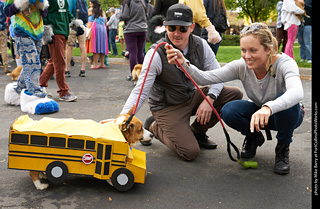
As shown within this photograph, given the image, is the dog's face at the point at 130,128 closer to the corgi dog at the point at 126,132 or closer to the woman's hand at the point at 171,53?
the corgi dog at the point at 126,132

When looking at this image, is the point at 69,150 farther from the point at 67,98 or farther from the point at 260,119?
the point at 67,98

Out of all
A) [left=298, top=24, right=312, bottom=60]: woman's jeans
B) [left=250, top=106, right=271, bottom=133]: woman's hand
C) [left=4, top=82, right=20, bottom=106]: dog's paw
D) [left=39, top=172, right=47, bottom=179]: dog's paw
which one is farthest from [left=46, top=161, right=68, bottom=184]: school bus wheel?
[left=298, top=24, right=312, bottom=60]: woman's jeans

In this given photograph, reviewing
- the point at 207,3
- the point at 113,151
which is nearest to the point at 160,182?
the point at 113,151

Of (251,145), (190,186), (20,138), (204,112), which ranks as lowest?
(190,186)

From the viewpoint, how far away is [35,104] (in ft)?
17.5

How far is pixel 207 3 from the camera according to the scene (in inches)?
241

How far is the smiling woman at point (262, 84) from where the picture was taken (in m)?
2.81

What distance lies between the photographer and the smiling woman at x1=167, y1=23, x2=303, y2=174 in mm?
2814

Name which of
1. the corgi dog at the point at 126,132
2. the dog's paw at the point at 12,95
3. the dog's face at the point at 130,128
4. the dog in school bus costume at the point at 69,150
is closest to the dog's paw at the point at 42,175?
the corgi dog at the point at 126,132

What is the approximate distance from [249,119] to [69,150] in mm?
1732

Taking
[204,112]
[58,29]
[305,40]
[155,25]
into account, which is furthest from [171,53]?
[305,40]

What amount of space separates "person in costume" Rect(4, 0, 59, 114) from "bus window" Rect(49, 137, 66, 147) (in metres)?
2.83

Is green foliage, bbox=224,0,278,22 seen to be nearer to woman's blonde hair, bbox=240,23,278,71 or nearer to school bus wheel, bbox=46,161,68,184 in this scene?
woman's blonde hair, bbox=240,23,278,71

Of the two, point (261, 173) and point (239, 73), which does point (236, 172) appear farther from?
point (239, 73)
